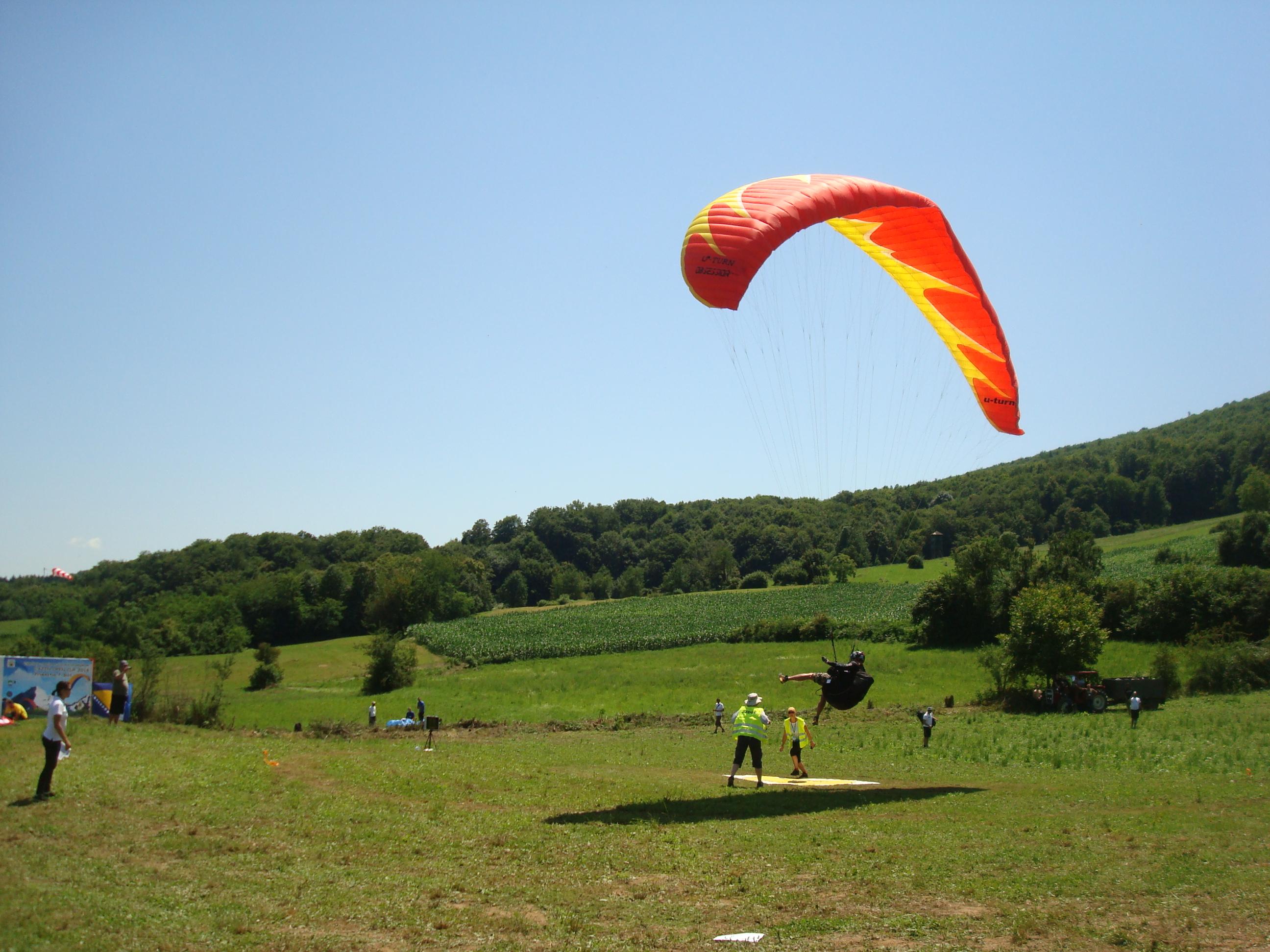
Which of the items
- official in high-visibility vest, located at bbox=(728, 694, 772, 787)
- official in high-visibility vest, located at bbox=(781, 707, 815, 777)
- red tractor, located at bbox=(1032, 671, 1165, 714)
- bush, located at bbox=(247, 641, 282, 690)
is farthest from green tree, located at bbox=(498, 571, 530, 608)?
official in high-visibility vest, located at bbox=(728, 694, 772, 787)

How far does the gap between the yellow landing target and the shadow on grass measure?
2.16 ft

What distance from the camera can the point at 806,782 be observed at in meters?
14.7

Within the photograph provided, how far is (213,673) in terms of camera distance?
62.2 metres

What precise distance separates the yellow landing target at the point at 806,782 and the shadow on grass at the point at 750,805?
2.16 ft

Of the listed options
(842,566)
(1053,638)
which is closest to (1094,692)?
(1053,638)

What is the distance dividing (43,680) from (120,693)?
132 cm

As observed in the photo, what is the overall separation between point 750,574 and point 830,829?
84.9 metres

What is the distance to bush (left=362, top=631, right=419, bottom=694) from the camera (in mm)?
47312

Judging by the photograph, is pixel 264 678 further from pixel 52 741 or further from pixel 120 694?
pixel 52 741

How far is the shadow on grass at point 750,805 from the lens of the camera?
10.7 m

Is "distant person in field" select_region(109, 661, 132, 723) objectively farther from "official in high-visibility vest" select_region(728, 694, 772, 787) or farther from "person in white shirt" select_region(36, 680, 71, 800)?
"official in high-visibility vest" select_region(728, 694, 772, 787)

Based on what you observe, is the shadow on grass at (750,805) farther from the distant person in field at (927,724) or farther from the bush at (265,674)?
the bush at (265,674)

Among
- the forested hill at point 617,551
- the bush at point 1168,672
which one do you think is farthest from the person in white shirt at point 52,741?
the forested hill at point 617,551

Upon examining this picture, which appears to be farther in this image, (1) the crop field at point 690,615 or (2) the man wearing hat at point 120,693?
(1) the crop field at point 690,615
